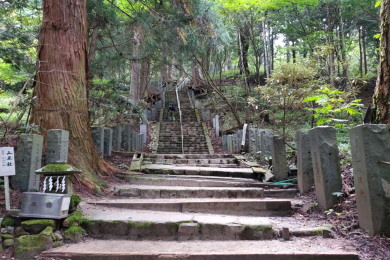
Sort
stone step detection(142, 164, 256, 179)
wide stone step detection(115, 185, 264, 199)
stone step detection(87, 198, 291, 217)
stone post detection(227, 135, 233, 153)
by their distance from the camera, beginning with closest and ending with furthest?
stone step detection(87, 198, 291, 217)
wide stone step detection(115, 185, 264, 199)
stone step detection(142, 164, 256, 179)
stone post detection(227, 135, 233, 153)

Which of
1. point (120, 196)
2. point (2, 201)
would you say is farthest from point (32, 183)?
point (120, 196)

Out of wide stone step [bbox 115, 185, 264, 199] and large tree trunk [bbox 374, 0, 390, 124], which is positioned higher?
large tree trunk [bbox 374, 0, 390, 124]

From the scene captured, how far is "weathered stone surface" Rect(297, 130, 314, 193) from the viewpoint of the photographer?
4.85 m

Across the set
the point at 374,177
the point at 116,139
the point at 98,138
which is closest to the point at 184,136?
the point at 116,139

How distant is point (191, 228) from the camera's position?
3541mm

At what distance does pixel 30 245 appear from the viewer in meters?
2.99

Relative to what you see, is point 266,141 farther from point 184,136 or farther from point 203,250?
point 184,136

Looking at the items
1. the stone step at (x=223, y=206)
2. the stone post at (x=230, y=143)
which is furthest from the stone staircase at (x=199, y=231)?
the stone post at (x=230, y=143)

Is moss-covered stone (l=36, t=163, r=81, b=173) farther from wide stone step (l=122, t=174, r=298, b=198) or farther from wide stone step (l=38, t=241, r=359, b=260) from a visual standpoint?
wide stone step (l=122, t=174, r=298, b=198)

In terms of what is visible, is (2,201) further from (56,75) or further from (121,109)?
(121,109)

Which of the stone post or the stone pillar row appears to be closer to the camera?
the stone pillar row

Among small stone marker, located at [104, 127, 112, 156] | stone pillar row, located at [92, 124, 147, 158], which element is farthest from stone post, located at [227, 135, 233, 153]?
small stone marker, located at [104, 127, 112, 156]

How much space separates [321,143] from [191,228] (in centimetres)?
224

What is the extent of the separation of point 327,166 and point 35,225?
386 centimetres
